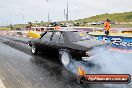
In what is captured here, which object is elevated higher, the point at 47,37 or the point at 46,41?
the point at 47,37

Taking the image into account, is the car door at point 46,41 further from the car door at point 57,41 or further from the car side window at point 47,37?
the car door at point 57,41

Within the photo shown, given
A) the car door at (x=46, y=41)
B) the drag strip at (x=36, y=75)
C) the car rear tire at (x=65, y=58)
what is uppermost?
the car door at (x=46, y=41)

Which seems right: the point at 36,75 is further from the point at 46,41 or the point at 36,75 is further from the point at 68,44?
the point at 46,41

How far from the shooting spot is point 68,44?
962 cm

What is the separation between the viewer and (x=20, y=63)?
1063 cm

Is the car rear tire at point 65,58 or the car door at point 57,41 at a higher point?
the car door at point 57,41

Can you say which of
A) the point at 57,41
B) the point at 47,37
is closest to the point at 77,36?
the point at 57,41

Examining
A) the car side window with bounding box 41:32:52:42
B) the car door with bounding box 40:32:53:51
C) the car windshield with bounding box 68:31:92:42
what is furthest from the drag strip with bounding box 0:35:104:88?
the car windshield with bounding box 68:31:92:42

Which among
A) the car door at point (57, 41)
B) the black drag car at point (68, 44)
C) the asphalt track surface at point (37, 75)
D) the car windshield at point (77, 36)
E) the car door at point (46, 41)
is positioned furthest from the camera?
the car door at point (46, 41)

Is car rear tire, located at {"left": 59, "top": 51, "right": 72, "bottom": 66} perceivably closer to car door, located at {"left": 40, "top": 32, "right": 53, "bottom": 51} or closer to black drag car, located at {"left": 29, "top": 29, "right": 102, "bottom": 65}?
black drag car, located at {"left": 29, "top": 29, "right": 102, "bottom": 65}

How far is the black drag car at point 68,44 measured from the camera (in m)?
8.93

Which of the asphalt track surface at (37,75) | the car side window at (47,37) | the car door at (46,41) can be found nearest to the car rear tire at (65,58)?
the asphalt track surface at (37,75)

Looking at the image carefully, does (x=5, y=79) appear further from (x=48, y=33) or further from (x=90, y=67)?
(x=48, y=33)

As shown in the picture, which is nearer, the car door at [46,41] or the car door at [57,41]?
the car door at [57,41]
